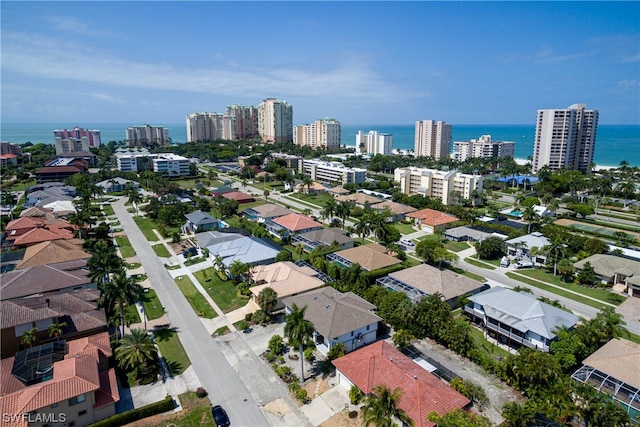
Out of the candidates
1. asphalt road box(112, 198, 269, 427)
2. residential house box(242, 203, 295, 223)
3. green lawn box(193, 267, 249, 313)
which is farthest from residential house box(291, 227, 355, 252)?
asphalt road box(112, 198, 269, 427)

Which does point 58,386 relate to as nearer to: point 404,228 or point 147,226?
point 147,226

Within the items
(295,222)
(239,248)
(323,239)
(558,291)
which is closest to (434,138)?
(295,222)

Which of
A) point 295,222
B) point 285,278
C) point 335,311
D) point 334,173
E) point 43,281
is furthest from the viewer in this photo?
point 334,173

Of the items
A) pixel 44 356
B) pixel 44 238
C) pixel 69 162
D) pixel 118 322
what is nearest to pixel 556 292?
pixel 118 322

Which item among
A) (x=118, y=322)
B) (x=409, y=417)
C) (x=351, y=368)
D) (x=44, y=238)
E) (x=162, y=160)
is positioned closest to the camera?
(x=409, y=417)

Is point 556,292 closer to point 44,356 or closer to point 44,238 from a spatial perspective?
point 44,356

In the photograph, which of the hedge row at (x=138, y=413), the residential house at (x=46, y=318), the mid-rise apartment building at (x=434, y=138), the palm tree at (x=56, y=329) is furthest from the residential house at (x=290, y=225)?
the mid-rise apartment building at (x=434, y=138)
